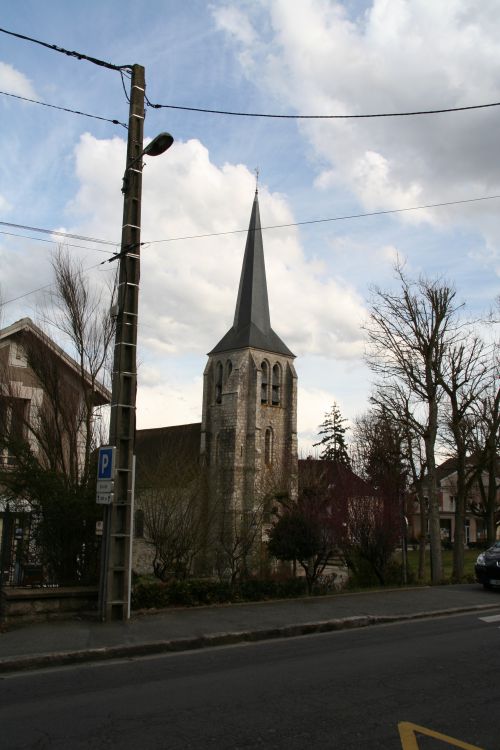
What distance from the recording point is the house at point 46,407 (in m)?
12.7

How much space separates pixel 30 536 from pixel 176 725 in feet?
21.5

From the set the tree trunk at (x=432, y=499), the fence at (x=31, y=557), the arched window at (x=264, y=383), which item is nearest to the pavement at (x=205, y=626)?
the fence at (x=31, y=557)

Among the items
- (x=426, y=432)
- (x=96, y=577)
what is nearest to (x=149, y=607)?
(x=96, y=577)

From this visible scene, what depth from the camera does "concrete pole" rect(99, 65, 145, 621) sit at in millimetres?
10500

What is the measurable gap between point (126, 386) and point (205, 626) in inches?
160

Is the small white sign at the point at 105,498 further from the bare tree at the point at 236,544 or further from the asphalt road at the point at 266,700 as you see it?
the bare tree at the point at 236,544

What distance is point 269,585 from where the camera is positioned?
13.8 m

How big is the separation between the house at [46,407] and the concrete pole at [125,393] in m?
2.19

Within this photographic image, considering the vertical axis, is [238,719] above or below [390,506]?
below

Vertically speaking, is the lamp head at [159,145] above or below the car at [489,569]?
above

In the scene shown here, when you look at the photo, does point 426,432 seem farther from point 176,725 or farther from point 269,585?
point 176,725

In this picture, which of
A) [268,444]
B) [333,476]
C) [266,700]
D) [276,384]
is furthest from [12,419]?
[276,384]

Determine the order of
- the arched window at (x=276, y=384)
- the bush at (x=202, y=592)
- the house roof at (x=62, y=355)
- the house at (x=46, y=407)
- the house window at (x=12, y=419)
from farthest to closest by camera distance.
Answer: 1. the arched window at (x=276, y=384)
2. the house roof at (x=62, y=355)
3. the house at (x=46, y=407)
4. the house window at (x=12, y=419)
5. the bush at (x=202, y=592)

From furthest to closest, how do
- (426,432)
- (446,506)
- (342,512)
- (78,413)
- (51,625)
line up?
(446,506) → (426,432) → (342,512) → (78,413) → (51,625)
